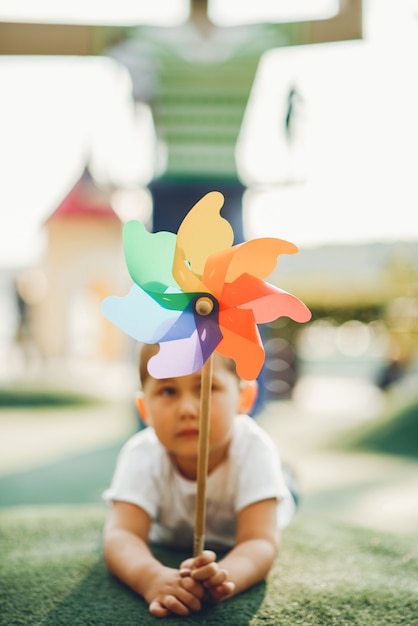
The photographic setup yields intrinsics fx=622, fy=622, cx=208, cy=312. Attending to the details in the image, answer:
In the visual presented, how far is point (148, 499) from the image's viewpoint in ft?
3.63

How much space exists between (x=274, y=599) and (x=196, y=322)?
47 centimetres

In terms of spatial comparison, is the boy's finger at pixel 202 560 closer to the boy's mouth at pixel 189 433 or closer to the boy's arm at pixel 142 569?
the boy's arm at pixel 142 569

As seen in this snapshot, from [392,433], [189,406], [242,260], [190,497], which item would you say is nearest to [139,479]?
[190,497]

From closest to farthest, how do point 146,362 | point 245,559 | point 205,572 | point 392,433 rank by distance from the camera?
1. point 205,572
2. point 245,559
3. point 146,362
4. point 392,433

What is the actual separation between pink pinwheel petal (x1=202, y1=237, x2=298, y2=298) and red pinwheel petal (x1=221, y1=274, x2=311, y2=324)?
0.05ft

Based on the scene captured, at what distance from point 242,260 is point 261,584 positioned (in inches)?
21.9

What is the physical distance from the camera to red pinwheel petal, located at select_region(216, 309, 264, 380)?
0.91 meters

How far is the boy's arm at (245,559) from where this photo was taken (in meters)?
0.89

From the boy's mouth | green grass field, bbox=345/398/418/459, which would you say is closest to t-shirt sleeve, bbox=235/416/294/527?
the boy's mouth

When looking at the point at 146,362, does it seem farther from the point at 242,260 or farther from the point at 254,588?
the point at 254,588

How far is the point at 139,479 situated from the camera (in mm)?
1123

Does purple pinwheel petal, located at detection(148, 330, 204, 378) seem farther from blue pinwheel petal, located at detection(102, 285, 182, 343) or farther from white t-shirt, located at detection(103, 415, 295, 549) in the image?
white t-shirt, located at detection(103, 415, 295, 549)

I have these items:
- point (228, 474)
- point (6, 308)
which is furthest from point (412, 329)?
point (6, 308)

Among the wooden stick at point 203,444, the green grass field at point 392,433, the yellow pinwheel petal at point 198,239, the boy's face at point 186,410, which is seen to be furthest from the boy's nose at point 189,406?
the green grass field at point 392,433
